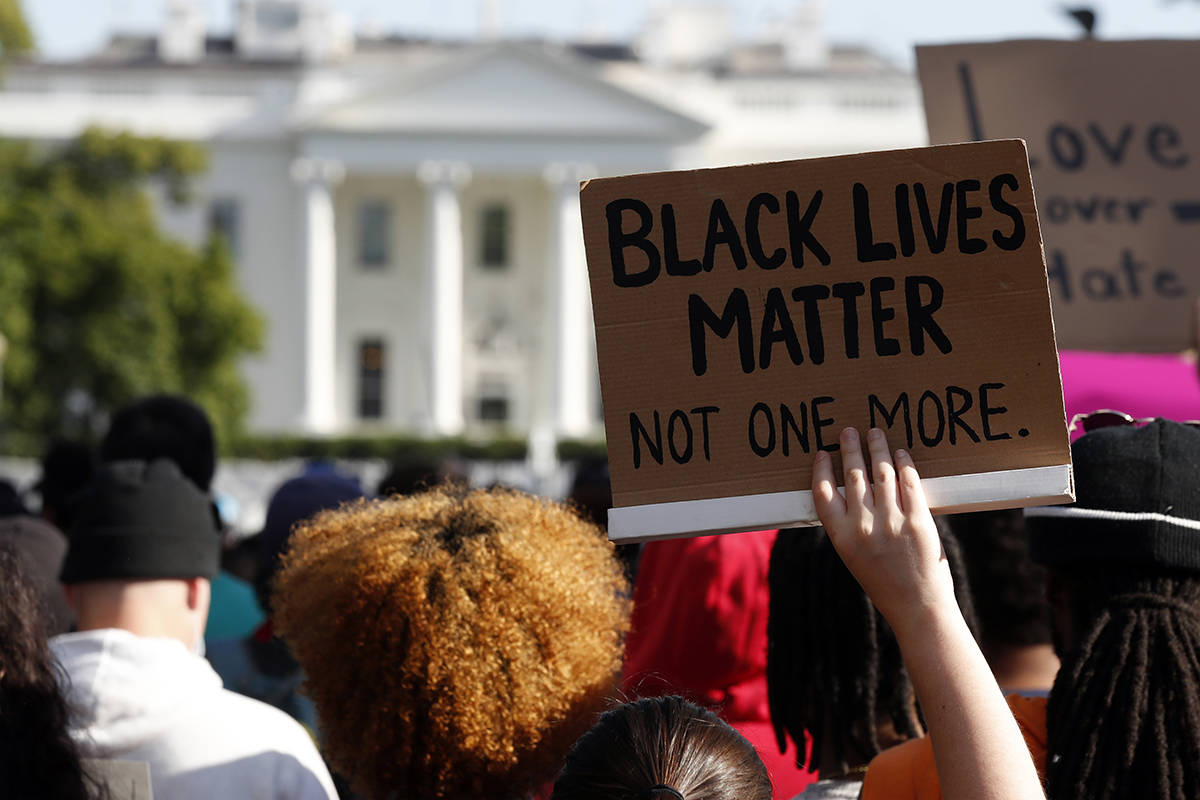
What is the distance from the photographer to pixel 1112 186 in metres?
4.21

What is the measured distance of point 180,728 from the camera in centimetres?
261

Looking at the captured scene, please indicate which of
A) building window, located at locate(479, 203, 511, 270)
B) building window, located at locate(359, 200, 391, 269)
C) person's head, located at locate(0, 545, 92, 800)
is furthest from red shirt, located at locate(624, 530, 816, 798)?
building window, located at locate(479, 203, 511, 270)

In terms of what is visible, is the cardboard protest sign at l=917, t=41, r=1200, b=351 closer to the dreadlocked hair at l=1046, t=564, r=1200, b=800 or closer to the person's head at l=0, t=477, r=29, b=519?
the dreadlocked hair at l=1046, t=564, r=1200, b=800

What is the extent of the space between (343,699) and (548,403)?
149 ft

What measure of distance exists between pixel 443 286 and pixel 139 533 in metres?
44.7

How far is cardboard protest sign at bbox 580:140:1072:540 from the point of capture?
2.09 m

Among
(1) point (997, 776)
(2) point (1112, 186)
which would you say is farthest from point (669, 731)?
(2) point (1112, 186)

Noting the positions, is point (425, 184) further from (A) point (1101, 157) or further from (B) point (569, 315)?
(A) point (1101, 157)

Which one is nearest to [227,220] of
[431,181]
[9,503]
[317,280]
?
[317,280]

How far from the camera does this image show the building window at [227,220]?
48531 millimetres

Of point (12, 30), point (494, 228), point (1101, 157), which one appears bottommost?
point (1101, 157)

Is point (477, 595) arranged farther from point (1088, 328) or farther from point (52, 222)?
point (52, 222)

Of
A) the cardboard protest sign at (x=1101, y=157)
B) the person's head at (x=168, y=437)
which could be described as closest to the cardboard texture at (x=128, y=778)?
the person's head at (x=168, y=437)

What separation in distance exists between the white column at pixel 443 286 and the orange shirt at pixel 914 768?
44.7 m
